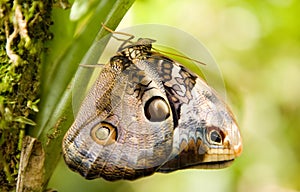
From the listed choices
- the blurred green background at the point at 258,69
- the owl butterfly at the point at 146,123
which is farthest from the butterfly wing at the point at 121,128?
the blurred green background at the point at 258,69

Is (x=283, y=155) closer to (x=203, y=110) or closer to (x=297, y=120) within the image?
(x=297, y=120)

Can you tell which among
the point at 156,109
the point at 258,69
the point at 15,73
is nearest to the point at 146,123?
the point at 156,109

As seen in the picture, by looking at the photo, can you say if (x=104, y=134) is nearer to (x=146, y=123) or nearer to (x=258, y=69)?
(x=146, y=123)

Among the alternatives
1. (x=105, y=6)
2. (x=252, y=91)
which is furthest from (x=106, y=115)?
(x=252, y=91)

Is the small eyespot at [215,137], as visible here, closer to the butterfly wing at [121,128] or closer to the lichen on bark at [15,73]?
the butterfly wing at [121,128]

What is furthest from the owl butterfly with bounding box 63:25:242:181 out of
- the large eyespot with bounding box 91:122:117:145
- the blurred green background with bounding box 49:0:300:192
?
the blurred green background with bounding box 49:0:300:192

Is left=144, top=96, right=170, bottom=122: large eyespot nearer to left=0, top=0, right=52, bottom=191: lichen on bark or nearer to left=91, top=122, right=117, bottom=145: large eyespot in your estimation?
left=91, top=122, right=117, bottom=145: large eyespot

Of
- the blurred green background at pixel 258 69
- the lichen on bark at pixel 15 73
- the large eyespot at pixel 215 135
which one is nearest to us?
the lichen on bark at pixel 15 73
